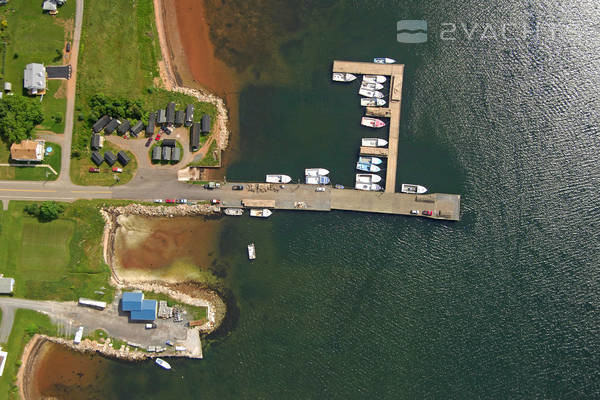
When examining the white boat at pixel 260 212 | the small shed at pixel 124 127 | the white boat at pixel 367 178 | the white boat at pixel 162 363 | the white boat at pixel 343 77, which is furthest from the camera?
the white boat at pixel 343 77

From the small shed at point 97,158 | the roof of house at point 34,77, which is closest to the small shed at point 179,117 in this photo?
the small shed at point 97,158

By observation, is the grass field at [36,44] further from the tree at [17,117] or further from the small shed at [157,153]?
the small shed at [157,153]

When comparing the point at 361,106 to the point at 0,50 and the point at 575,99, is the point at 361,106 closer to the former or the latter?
the point at 575,99

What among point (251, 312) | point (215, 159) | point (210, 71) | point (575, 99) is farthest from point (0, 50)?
point (575, 99)

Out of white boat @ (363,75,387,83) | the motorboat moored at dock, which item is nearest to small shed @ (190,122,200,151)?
the motorboat moored at dock

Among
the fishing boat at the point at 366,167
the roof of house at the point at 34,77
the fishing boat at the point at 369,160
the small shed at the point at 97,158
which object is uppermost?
the roof of house at the point at 34,77

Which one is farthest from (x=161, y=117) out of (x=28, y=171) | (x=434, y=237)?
(x=434, y=237)

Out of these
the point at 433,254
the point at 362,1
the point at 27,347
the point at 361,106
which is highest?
the point at 362,1
